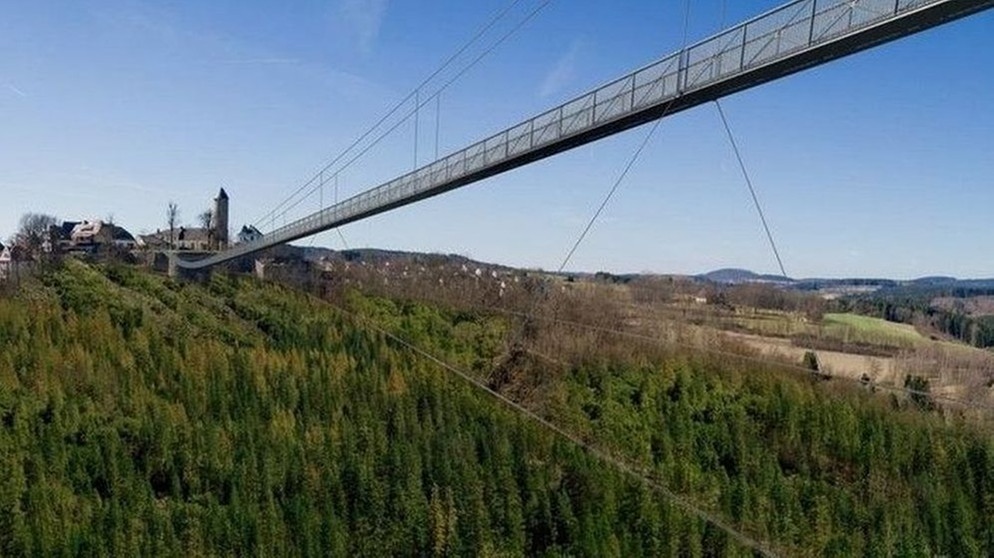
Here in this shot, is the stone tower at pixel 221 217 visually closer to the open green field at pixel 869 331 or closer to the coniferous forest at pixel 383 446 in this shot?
the coniferous forest at pixel 383 446

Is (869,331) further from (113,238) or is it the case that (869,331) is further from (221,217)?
(113,238)

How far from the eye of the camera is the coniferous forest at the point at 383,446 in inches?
543

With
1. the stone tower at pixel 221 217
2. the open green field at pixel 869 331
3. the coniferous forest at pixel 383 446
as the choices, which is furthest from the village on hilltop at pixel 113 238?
the open green field at pixel 869 331

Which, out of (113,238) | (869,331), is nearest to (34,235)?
(113,238)

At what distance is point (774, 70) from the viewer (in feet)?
11.7

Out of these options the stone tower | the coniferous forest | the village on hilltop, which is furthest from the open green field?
the stone tower

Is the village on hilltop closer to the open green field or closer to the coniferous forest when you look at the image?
the coniferous forest

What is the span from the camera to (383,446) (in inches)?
690

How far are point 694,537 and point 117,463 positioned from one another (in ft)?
37.4

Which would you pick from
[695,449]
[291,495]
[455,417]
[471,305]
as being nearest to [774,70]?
[471,305]

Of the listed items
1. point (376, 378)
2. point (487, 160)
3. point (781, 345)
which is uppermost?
point (487, 160)

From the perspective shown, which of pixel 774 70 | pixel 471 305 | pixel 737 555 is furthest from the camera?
pixel 737 555

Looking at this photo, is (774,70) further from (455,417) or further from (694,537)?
(455,417)

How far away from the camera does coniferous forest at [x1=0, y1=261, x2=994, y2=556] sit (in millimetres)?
13781
